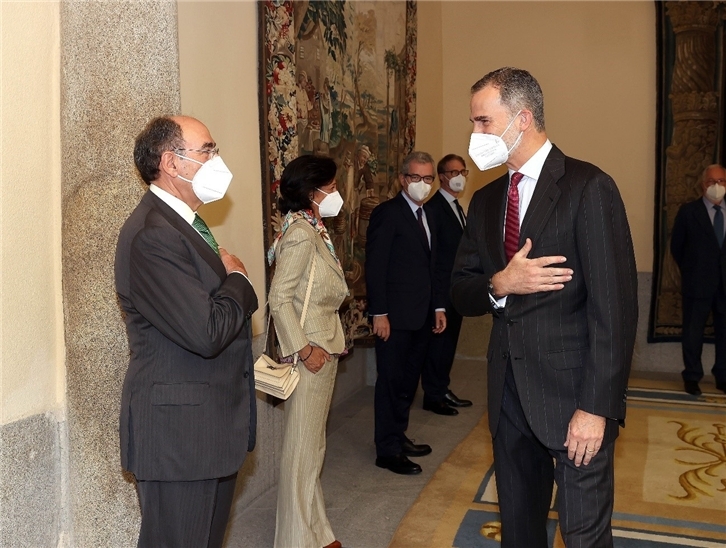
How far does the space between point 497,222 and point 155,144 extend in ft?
3.79

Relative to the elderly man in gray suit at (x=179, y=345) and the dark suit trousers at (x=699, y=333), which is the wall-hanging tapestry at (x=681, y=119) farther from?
the elderly man in gray suit at (x=179, y=345)

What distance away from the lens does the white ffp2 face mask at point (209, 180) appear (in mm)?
2543

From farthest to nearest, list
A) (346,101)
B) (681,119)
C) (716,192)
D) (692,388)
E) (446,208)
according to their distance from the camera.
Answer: (681,119), (692,388), (716,192), (446,208), (346,101)

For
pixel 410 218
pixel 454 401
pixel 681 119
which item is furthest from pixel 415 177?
pixel 681 119

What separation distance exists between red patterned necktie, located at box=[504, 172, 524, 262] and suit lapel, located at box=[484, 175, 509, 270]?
0.02 m

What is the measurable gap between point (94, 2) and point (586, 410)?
225cm

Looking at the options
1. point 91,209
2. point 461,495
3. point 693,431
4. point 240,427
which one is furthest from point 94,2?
point 693,431

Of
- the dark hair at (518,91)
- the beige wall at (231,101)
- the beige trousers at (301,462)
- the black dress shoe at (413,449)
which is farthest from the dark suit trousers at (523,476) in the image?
the black dress shoe at (413,449)

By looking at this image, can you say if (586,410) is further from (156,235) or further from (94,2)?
(94,2)

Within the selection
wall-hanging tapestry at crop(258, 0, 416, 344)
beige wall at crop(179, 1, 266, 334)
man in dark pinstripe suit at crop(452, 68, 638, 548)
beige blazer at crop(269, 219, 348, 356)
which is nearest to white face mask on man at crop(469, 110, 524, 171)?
man in dark pinstripe suit at crop(452, 68, 638, 548)

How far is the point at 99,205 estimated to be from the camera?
2.98 m

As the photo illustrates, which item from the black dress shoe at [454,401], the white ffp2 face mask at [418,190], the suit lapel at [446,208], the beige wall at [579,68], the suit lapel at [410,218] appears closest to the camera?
the suit lapel at [410,218]

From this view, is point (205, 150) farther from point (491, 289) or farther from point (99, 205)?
point (491, 289)

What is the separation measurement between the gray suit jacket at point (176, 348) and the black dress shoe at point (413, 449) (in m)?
2.83
